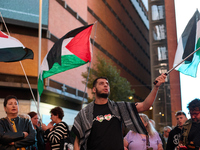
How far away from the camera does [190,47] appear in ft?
26.2

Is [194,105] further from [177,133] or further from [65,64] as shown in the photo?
[65,64]

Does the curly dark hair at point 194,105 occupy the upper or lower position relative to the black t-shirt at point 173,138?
upper

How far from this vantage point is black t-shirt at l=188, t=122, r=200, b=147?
646cm

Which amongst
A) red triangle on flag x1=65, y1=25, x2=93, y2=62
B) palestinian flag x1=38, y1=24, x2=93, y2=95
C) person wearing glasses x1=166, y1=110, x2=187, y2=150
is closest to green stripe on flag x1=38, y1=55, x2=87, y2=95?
palestinian flag x1=38, y1=24, x2=93, y2=95

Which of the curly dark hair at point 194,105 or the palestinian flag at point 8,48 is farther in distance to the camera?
the palestinian flag at point 8,48

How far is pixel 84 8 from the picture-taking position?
1048 inches

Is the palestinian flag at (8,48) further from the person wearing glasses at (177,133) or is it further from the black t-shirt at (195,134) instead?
the black t-shirt at (195,134)

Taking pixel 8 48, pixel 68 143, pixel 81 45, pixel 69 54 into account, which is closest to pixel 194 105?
pixel 68 143

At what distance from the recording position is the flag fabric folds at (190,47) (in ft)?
25.3

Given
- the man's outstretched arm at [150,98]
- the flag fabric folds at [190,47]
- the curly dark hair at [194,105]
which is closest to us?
the man's outstretched arm at [150,98]

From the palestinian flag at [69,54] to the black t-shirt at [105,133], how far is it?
4680 millimetres

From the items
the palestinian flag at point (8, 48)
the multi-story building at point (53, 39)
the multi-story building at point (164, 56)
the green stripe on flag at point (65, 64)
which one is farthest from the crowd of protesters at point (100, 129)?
the multi-story building at point (164, 56)

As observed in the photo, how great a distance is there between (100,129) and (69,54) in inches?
198

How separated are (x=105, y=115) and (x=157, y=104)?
78.4 feet
